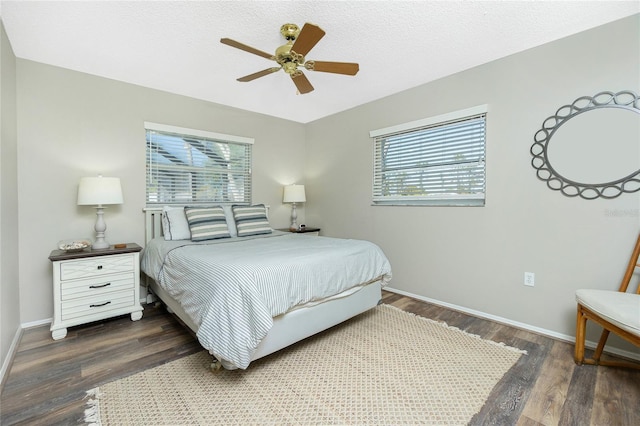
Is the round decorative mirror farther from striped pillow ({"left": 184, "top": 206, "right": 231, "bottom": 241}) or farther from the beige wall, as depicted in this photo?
striped pillow ({"left": 184, "top": 206, "right": 231, "bottom": 241})

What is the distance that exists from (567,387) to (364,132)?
307 cm

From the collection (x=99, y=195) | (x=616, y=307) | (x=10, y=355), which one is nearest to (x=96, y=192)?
(x=99, y=195)

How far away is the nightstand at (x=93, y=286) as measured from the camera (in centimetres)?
229

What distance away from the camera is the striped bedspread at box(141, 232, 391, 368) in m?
1.61

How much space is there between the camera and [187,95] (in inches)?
133

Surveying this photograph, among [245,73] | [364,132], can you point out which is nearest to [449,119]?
[364,132]

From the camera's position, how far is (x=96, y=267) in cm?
245

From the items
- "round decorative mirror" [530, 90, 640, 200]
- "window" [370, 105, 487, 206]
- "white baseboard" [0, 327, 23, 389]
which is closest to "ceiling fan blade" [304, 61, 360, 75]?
"window" [370, 105, 487, 206]

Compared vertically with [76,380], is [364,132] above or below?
above

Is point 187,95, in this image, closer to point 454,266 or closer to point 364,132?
point 364,132

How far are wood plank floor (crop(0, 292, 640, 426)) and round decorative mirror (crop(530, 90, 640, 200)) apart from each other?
1242 mm

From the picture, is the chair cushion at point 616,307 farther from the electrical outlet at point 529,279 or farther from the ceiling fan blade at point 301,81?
the ceiling fan blade at point 301,81

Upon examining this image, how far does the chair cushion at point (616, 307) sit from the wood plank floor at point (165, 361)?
44cm

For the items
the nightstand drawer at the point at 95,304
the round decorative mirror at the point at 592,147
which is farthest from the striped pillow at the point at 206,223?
the round decorative mirror at the point at 592,147
